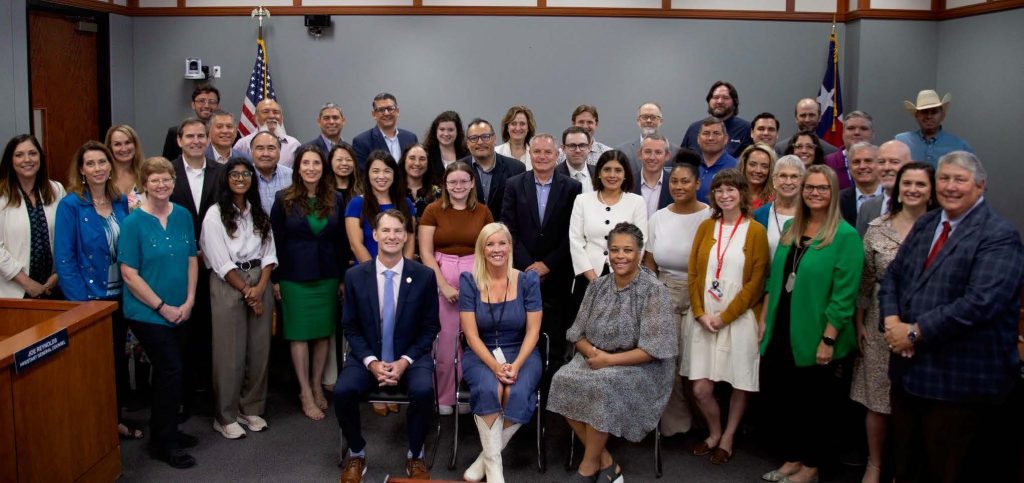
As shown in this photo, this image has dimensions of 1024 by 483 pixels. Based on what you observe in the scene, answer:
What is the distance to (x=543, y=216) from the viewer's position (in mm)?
4887

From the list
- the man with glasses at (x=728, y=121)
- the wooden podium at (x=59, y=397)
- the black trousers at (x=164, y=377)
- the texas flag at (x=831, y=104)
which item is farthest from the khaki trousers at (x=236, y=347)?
the texas flag at (x=831, y=104)

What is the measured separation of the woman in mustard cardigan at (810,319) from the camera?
381 cm

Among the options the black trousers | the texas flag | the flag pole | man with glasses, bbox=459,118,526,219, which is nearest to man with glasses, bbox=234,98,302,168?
man with glasses, bbox=459,118,526,219

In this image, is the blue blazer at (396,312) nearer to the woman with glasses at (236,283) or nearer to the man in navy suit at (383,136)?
the woman with glasses at (236,283)

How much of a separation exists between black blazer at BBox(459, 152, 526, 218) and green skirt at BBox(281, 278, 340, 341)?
42.3 inches

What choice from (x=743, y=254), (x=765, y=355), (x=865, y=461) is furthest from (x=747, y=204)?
(x=865, y=461)

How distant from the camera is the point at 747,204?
13.9 feet

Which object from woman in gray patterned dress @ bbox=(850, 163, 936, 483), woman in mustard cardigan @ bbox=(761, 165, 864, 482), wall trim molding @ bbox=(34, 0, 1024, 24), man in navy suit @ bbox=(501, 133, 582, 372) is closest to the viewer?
woman in gray patterned dress @ bbox=(850, 163, 936, 483)

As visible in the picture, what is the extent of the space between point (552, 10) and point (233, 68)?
3.19 m

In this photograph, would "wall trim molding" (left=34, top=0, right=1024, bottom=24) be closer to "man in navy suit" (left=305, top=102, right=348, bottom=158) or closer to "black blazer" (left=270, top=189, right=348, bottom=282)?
"man in navy suit" (left=305, top=102, right=348, bottom=158)

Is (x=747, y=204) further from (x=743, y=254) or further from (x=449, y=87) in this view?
(x=449, y=87)

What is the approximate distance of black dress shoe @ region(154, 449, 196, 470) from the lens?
4184mm

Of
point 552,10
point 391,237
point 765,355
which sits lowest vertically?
point 765,355

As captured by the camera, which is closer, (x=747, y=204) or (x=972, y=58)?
(x=747, y=204)
